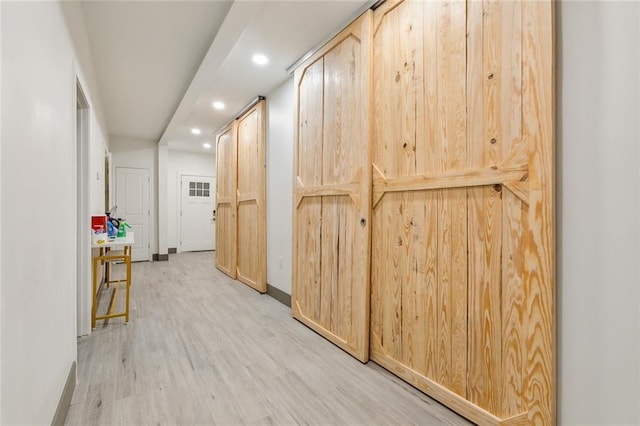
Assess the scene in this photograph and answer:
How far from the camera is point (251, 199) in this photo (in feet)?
13.8

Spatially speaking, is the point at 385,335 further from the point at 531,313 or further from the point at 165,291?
the point at 165,291

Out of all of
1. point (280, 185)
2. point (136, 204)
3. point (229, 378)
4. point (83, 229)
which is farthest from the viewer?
point (136, 204)

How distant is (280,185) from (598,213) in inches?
116

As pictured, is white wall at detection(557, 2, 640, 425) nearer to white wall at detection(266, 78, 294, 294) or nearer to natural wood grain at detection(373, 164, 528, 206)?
natural wood grain at detection(373, 164, 528, 206)

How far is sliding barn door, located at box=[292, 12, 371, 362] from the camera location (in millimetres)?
2266

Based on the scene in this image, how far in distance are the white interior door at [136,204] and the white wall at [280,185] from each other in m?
4.08

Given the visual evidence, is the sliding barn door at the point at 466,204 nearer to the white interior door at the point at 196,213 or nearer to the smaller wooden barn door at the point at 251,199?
the smaller wooden barn door at the point at 251,199

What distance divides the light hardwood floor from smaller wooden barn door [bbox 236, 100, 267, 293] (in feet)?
3.14

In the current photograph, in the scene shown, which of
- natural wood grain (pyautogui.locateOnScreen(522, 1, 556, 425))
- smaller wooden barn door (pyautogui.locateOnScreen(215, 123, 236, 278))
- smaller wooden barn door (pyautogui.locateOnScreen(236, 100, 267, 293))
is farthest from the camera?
smaller wooden barn door (pyautogui.locateOnScreen(215, 123, 236, 278))

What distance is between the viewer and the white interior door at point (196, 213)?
7.70 m

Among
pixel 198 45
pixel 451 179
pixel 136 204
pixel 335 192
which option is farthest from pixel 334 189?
pixel 136 204

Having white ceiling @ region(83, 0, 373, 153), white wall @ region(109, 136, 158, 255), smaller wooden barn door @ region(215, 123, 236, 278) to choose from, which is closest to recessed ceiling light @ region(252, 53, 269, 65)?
white ceiling @ region(83, 0, 373, 153)

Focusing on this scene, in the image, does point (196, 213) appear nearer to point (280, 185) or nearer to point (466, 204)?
point (280, 185)

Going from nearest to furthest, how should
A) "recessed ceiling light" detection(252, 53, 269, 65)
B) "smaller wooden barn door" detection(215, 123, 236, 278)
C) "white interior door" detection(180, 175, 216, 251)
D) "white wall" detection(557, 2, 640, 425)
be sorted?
"white wall" detection(557, 2, 640, 425)
"recessed ceiling light" detection(252, 53, 269, 65)
"smaller wooden barn door" detection(215, 123, 236, 278)
"white interior door" detection(180, 175, 216, 251)
